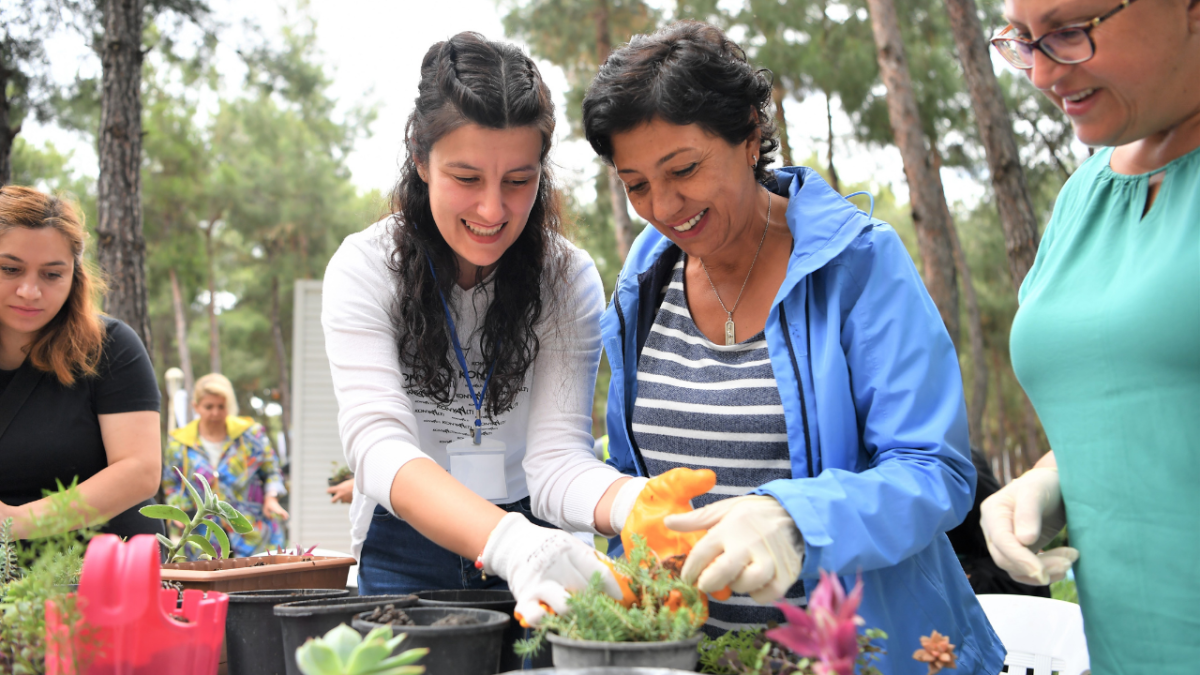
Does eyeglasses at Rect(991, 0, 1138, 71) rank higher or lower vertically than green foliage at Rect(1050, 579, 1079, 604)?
higher

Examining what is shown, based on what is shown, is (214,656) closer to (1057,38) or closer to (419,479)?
(419,479)

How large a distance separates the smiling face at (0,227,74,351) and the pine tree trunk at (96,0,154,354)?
272 cm

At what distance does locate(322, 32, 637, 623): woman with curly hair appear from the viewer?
1533 mm

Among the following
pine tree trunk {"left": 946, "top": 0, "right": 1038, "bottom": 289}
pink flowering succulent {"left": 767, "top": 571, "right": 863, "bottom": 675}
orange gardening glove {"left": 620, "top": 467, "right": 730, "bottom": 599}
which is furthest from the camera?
pine tree trunk {"left": 946, "top": 0, "right": 1038, "bottom": 289}

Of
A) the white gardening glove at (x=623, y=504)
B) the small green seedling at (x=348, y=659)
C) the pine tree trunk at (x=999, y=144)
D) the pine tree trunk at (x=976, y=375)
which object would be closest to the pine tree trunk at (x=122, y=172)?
the white gardening glove at (x=623, y=504)

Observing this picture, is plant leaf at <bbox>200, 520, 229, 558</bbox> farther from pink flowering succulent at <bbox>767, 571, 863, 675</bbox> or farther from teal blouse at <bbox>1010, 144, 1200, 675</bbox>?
teal blouse at <bbox>1010, 144, 1200, 675</bbox>

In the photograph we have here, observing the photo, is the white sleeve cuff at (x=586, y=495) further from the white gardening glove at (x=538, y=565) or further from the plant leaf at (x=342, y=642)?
the plant leaf at (x=342, y=642)

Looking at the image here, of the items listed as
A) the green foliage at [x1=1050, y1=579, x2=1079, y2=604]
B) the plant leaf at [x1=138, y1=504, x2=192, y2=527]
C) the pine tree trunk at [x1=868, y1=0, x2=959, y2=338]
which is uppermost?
the pine tree trunk at [x1=868, y1=0, x2=959, y2=338]

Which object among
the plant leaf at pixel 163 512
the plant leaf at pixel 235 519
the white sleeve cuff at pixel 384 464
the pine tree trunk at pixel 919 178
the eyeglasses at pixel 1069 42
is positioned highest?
the pine tree trunk at pixel 919 178

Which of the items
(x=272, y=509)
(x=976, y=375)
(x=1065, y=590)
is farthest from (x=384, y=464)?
(x=976, y=375)

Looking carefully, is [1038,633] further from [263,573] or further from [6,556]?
[6,556]

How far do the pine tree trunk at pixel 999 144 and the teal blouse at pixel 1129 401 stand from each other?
431cm

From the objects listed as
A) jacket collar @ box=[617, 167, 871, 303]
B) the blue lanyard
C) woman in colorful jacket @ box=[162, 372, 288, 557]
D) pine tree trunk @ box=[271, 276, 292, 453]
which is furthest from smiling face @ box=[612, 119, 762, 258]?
pine tree trunk @ box=[271, 276, 292, 453]

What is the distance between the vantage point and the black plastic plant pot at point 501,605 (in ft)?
3.88
